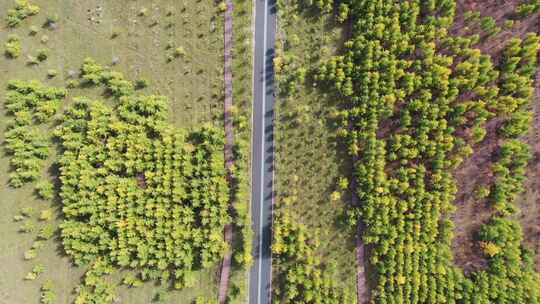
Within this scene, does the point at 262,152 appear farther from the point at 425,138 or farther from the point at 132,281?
the point at 132,281

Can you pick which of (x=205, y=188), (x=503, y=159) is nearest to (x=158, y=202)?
(x=205, y=188)

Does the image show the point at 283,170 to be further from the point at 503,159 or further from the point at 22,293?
the point at 22,293

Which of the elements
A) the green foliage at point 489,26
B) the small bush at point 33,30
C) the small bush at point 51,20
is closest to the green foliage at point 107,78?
the small bush at point 51,20

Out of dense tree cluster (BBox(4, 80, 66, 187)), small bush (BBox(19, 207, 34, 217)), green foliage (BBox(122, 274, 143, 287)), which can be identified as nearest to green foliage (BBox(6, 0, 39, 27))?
dense tree cluster (BBox(4, 80, 66, 187))

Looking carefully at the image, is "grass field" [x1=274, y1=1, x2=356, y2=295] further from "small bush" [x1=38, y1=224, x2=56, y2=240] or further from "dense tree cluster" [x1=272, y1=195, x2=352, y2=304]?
"small bush" [x1=38, y1=224, x2=56, y2=240]

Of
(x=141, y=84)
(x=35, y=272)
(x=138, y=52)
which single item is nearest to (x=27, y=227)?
(x=35, y=272)
